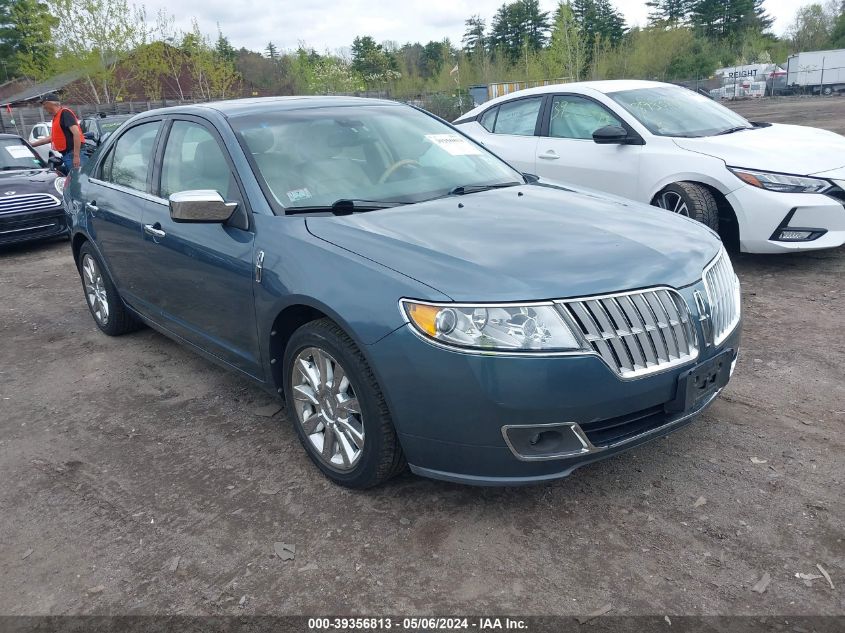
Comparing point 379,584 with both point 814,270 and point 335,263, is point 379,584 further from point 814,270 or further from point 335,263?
point 814,270

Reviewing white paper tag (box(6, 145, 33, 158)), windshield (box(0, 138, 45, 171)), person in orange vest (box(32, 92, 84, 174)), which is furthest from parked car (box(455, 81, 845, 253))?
white paper tag (box(6, 145, 33, 158))

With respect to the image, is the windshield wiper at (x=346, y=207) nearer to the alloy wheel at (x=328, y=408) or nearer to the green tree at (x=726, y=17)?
the alloy wheel at (x=328, y=408)

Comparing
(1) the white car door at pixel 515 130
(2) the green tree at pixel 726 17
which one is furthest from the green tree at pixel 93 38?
(2) the green tree at pixel 726 17

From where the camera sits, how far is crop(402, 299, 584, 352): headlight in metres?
2.47

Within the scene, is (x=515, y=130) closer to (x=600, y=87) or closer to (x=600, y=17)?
(x=600, y=87)

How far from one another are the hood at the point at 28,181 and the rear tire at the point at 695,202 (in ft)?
25.8

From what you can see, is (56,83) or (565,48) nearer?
(565,48)

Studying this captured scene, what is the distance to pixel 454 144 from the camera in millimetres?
4180

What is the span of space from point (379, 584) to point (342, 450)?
2.23 feet

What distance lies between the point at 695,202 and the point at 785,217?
0.68 meters

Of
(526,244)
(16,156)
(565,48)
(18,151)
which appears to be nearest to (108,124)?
(18,151)

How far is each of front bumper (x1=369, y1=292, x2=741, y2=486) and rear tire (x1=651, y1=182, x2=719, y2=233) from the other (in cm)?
338

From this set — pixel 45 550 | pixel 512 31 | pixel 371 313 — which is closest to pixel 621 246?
pixel 371 313

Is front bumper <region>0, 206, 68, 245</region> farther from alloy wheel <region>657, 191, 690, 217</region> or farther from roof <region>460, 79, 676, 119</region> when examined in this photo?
alloy wheel <region>657, 191, 690, 217</region>
